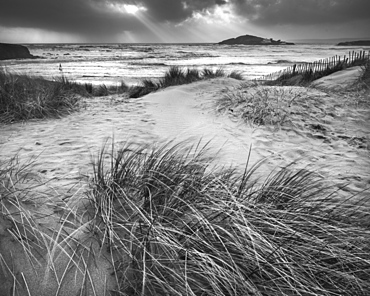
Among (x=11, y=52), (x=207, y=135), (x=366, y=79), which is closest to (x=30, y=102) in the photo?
(x=207, y=135)

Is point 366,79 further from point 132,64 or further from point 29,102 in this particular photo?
point 132,64

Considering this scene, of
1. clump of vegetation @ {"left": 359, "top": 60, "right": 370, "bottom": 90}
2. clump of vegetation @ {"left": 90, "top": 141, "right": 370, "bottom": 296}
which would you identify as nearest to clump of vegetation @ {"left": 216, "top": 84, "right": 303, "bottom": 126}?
clump of vegetation @ {"left": 359, "top": 60, "right": 370, "bottom": 90}

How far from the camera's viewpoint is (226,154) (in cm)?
305

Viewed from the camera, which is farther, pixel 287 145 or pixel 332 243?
pixel 287 145

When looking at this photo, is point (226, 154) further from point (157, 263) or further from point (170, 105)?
point (170, 105)

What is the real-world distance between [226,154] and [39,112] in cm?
352

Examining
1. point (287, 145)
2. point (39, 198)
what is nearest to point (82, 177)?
point (39, 198)

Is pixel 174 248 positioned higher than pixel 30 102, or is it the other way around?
pixel 30 102

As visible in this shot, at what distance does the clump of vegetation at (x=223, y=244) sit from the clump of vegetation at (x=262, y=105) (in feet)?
9.51

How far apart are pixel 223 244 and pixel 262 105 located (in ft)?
13.3

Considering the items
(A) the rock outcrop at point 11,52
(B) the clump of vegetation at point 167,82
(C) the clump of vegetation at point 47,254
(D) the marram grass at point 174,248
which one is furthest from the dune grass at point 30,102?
(A) the rock outcrop at point 11,52

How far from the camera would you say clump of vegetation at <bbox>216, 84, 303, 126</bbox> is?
438cm

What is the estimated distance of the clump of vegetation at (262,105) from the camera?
4.38 metres

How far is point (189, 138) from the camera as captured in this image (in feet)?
11.8
